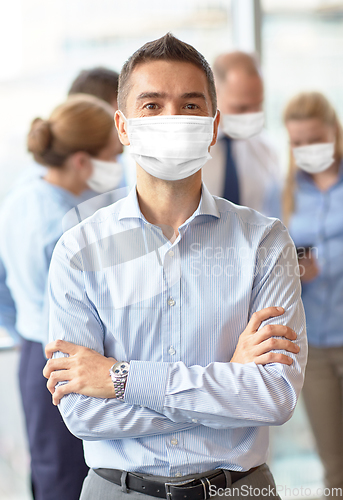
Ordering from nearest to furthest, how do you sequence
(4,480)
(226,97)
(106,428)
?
(106,428)
(226,97)
(4,480)

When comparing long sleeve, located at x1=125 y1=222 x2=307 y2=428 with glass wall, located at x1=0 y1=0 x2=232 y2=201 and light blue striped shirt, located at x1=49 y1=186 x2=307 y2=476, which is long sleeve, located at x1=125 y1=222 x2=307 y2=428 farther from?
glass wall, located at x1=0 y1=0 x2=232 y2=201

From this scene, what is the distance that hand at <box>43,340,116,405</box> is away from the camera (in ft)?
3.72

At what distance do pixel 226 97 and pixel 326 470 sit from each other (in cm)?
119

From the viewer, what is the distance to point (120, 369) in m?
1.14

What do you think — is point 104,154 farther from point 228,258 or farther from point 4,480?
point 4,480

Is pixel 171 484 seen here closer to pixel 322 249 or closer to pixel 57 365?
pixel 57 365

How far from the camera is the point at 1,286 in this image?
1763 mm

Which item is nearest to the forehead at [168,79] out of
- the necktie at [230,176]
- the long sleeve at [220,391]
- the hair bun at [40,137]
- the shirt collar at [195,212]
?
the shirt collar at [195,212]

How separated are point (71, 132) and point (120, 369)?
0.77m

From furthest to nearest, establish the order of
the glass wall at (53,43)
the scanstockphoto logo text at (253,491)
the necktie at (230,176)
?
the glass wall at (53,43) < the necktie at (230,176) < the scanstockphoto logo text at (253,491)

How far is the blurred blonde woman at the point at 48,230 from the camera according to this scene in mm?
1560

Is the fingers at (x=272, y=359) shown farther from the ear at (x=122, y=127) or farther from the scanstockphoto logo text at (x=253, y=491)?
the ear at (x=122, y=127)

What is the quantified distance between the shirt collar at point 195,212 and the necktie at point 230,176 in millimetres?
183

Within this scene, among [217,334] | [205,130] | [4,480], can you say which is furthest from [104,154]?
[4,480]
